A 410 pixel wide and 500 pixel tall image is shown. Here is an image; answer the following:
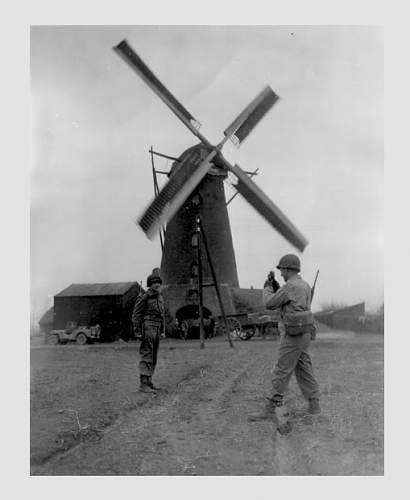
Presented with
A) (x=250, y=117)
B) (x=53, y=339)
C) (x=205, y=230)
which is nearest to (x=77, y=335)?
(x=53, y=339)

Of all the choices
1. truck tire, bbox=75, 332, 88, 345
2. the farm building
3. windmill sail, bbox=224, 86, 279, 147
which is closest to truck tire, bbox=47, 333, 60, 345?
truck tire, bbox=75, 332, 88, 345

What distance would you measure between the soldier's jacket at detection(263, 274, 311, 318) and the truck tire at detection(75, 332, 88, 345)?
54.7 feet


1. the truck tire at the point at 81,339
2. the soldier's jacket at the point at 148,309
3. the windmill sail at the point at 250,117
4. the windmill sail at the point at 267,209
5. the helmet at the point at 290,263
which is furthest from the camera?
the truck tire at the point at 81,339

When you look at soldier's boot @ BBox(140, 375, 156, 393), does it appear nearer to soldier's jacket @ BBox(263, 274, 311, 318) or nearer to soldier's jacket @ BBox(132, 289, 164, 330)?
soldier's jacket @ BBox(132, 289, 164, 330)

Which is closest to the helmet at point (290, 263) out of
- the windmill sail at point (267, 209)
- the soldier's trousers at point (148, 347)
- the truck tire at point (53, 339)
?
the soldier's trousers at point (148, 347)

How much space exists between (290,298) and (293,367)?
771 mm

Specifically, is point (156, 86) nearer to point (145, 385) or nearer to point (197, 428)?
point (145, 385)

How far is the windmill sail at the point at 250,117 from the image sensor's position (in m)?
16.9

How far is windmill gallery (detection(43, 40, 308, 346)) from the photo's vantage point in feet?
55.8

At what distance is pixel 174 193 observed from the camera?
16.5m

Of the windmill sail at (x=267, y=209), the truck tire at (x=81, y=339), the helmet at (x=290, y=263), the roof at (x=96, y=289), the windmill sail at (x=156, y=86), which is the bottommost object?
the truck tire at (x=81, y=339)

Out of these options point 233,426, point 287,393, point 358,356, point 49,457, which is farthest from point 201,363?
point 49,457

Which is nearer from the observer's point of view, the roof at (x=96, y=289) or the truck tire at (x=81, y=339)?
the truck tire at (x=81, y=339)

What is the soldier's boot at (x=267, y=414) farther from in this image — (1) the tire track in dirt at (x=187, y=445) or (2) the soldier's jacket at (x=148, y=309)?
(2) the soldier's jacket at (x=148, y=309)
